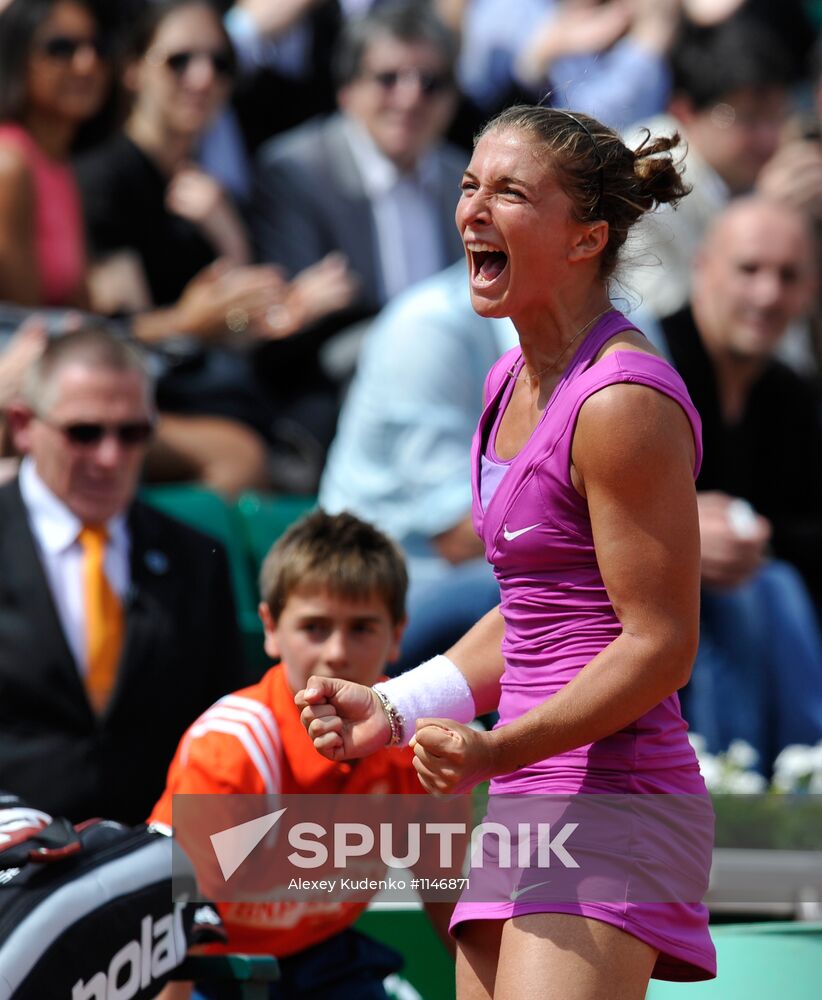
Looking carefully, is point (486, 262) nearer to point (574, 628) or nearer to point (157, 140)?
point (574, 628)

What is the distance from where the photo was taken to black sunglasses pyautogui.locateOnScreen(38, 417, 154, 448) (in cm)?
404

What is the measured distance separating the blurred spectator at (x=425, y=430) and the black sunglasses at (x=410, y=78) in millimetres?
1291

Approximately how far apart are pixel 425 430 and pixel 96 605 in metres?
1.30

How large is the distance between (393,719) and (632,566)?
0.39 m

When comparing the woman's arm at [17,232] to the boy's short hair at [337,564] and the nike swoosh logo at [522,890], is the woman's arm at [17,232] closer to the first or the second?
the boy's short hair at [337,564]

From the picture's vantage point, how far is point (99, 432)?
4.04m

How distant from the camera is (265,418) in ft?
18.3

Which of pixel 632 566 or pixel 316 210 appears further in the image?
pixel 316 210

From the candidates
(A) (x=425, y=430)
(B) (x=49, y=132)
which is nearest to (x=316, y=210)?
(B) (x=49, y=132)

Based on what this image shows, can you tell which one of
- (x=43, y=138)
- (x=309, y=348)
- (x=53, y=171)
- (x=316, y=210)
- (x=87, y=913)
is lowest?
(x=87, y=913)

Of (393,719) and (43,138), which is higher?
(43,138)

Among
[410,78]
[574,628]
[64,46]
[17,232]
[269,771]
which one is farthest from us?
[410,78]

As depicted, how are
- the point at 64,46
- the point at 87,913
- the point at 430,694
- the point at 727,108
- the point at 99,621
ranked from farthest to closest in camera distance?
the point at 727,108 → the point at 64,46 → the point at 99,621 → the point at 87,913 → the point at 430,694

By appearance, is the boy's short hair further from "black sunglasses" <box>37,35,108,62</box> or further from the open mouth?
"black sunglasses" <box>37,35,108,62</box>
